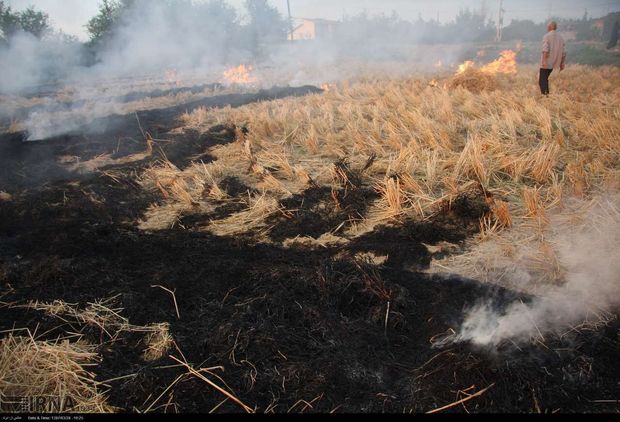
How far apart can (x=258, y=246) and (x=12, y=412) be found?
2114mm

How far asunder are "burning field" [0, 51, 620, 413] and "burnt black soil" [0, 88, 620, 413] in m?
0.01

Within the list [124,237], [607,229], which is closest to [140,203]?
[124,237]

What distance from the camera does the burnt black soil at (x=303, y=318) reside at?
2062 millimetres

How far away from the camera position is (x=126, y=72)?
26.1 metres

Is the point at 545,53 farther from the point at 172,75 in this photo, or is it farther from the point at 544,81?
the point at 172,75

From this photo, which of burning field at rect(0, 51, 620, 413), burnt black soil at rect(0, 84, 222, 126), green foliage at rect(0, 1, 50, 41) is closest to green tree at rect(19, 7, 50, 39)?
green foliage at rect(0, 1, 50, 41)

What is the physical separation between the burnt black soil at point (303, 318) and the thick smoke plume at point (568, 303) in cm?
9

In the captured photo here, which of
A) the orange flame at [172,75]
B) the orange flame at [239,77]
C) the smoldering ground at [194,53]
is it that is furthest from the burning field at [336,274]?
the orange flame at [172,75]

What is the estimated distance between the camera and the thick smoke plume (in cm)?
239

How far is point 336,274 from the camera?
120 inches

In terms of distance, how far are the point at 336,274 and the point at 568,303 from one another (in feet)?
5.22

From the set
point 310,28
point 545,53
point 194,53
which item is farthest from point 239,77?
point 310,28

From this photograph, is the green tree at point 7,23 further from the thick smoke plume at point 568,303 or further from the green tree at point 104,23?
the thick smoke plume at point 568,303

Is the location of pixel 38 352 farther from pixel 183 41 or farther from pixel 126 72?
pixel 183 41
